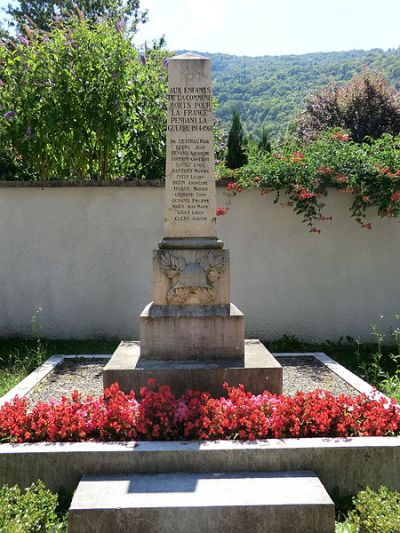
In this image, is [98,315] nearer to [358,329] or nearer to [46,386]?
[46,386]

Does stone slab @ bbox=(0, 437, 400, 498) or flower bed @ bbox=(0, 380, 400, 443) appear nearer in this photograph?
stone slab @ bbox=(0, 437, 400, 498)

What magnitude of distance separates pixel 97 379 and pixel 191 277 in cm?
175

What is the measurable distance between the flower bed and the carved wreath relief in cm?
97

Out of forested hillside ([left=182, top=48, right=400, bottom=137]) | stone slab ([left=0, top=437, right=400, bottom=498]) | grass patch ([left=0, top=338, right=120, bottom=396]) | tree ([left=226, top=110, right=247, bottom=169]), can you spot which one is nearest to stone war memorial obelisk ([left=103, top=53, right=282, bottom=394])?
stone slab ([left=0, top=437, right=400, bottom=498])

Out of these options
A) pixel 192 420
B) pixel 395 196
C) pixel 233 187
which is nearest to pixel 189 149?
pixel 192 420

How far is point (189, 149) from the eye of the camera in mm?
4902

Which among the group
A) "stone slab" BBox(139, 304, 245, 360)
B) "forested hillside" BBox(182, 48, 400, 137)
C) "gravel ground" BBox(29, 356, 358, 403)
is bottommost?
"gravel ground" BBox(29, 356, 358, 403)

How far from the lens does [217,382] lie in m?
4.55

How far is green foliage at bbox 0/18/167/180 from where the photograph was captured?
782cm

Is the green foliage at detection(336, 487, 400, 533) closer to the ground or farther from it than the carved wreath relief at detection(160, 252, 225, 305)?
closer to the ground

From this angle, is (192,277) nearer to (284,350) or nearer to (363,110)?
(284,350)

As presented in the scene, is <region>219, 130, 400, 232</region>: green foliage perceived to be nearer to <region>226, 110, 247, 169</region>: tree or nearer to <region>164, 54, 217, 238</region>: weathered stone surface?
<region>164, 54, 217, 238</region>: weathered stone surface

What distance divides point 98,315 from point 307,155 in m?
3.60

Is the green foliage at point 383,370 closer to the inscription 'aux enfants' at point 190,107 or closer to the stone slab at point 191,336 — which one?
the stone slab at point 191,336
